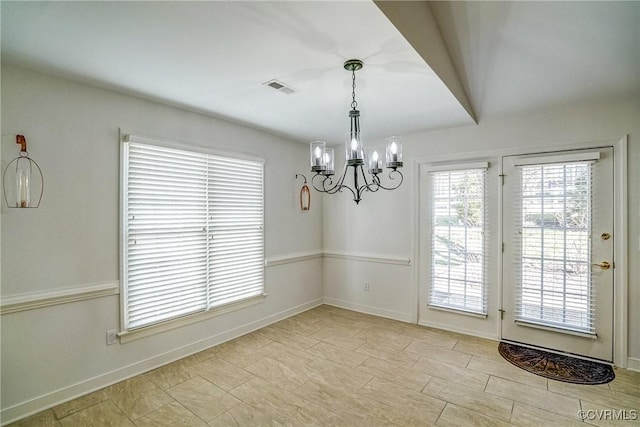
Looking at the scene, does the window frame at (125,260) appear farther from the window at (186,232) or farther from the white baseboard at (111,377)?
the white baseboard at (111,377)

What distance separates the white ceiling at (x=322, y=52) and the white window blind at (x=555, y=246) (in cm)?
75

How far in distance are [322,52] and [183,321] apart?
9.19 feet

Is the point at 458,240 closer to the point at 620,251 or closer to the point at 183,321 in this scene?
the point at 620,251

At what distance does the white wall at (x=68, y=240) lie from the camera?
217 centimetres

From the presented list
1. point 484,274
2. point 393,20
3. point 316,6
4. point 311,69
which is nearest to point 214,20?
point 316,6

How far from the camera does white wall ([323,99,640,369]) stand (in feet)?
9.31

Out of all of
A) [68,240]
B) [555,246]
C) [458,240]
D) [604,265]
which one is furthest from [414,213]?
[68,240]

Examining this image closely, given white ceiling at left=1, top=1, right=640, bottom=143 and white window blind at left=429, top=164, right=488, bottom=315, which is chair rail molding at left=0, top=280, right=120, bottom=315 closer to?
white ceiling at left=1, top=1, right=640, bottom=143

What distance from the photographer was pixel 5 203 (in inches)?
84.4

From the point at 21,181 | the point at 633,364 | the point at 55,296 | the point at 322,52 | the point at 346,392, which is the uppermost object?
the point at 322,52

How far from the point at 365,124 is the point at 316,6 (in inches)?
85.0

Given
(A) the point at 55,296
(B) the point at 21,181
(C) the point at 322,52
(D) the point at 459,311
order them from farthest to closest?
(D) the point at 459,311
(A) the point at 55,296
(B) the point at 21,181
(C) the point at 322,52

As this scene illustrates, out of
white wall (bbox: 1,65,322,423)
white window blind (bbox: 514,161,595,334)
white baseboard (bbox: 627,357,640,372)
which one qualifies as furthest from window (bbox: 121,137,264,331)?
white baseboard (bbox: 627,357,640,372)

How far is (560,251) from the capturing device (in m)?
3.12
